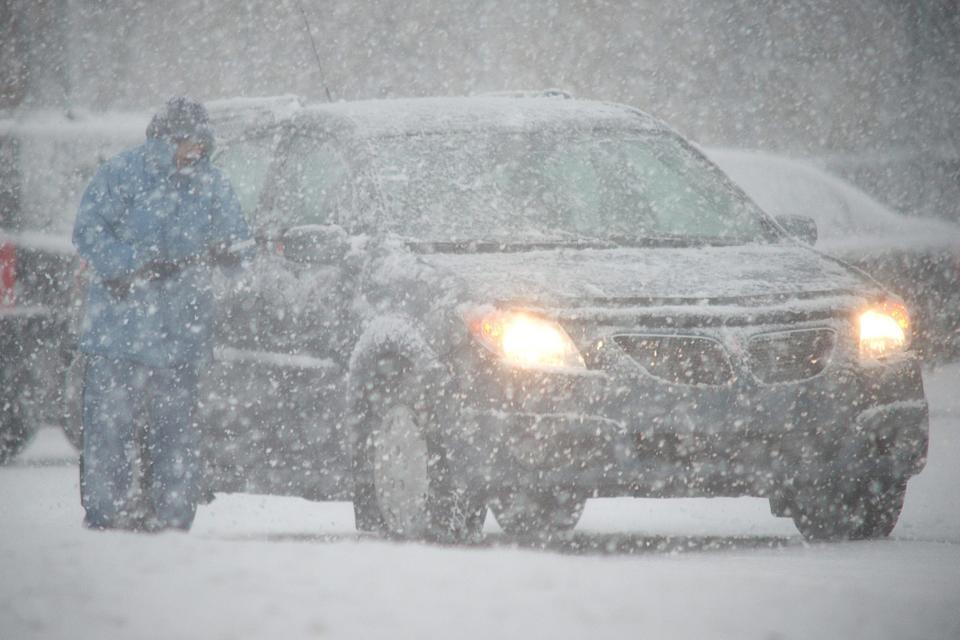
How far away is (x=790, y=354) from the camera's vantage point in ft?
23.4

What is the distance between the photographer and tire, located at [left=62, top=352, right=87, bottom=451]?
8852 mm

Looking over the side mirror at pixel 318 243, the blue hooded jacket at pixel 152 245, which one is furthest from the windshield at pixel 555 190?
the blue hooded jacket at pixel 152 245

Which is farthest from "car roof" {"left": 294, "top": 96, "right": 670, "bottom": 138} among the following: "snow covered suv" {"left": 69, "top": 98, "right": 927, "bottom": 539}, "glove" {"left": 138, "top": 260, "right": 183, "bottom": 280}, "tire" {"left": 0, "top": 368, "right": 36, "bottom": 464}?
"tire" {"left": 0, "top": 368, "right": 36, "bottom": 464}

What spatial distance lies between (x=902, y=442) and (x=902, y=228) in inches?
251

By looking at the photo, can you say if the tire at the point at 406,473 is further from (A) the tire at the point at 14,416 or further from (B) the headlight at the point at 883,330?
(A) the tire at the point at 14,416

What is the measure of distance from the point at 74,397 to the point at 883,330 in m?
3.57

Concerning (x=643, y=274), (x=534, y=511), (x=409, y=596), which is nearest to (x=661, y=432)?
(x=534, y=511)

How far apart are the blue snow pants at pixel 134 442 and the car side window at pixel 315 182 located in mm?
947

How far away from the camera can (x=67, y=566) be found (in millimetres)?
4938

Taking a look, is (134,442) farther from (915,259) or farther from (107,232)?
(915,259)

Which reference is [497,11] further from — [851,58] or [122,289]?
[122,289]

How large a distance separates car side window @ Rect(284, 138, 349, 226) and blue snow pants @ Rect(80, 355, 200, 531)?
0.95 meters

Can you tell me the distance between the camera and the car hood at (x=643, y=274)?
6.96 m

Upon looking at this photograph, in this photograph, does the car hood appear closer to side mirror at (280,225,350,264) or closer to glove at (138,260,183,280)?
side mirror at (280,225,350,264)
